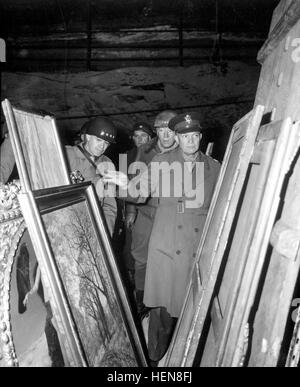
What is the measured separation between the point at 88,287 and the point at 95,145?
164cm

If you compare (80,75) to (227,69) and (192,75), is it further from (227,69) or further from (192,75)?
(227,69)

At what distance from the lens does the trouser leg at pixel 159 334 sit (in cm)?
294

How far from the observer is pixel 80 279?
1.86m

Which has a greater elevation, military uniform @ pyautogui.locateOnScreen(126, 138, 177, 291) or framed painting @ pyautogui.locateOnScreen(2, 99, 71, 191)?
framed painting @ pyautogui.locateOnScreen(2, 99, 71, 191)

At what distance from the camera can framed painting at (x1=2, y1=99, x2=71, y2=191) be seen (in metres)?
1.69

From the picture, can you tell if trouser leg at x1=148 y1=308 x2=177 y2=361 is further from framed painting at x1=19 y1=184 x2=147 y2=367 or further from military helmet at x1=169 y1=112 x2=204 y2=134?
military helmet at x1=169 y1=112 x2=204 y2=134

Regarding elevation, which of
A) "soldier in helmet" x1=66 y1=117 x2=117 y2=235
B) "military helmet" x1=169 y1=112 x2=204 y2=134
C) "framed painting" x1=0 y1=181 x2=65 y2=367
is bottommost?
"framed painting" x1=0 y1=181 x2=65 y2=367

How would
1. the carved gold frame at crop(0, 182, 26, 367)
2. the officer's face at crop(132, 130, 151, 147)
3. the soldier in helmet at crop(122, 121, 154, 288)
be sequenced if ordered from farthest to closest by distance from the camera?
the officer's face at crop(132, 130, 151, 147), the soldier in helmet at crop(122, 121, 154, 288), the carved gold frame at crop(0, 182, 26, 367)

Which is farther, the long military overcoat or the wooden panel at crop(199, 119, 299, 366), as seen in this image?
→ the long military overcoat

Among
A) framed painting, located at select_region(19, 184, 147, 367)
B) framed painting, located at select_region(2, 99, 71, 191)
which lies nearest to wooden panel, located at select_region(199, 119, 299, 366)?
framed painting, located at select_region(19, 184, 147, 367)

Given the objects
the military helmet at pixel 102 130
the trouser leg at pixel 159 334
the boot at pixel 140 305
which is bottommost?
the boot at pixel 140 305

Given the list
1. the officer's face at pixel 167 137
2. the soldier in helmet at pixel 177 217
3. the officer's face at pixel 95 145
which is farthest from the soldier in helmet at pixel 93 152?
the officer's face at pixel 167 137

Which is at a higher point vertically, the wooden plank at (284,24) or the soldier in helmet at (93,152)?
the wooden plank at (284,24)

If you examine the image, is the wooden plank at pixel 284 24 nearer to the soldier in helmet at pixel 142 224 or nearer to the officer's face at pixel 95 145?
the soldier in helmet at pixel 142 224
